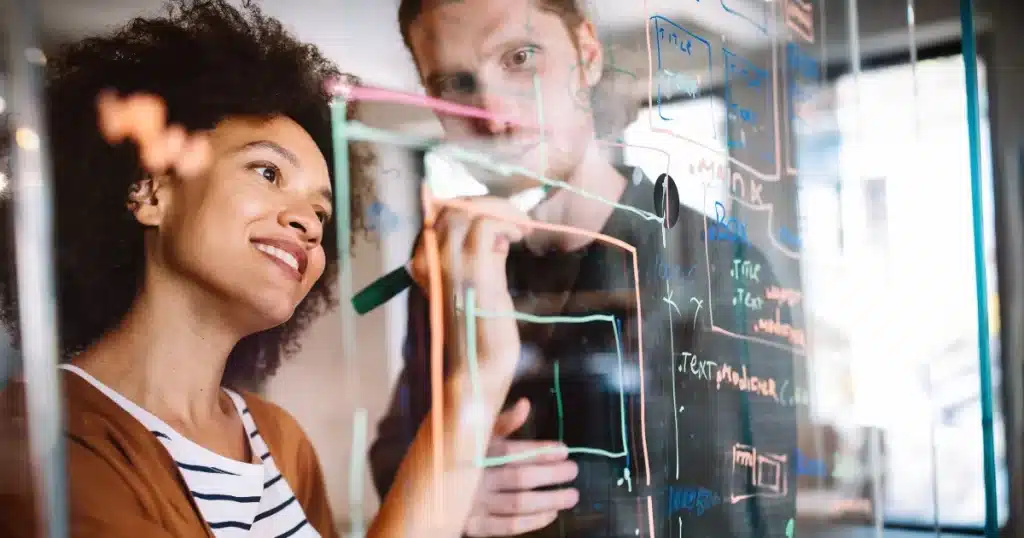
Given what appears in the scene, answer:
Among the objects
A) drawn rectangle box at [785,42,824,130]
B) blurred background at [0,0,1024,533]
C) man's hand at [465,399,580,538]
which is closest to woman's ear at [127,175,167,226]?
man's hand at [465,399,580,538]

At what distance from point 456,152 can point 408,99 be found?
88 mm

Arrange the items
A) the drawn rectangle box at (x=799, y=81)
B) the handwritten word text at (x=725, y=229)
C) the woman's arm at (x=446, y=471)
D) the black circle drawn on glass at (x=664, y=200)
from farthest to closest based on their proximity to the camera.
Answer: the drawn rectangle box at (x=799, y=81), the handwritten word text at (x=725, y=229), the black circle drawn on glass at (x=664, y=200), the woman's arm at (x=446, y=471)

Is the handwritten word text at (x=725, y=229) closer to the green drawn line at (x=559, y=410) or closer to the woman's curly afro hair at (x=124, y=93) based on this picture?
the green drawn line at (x=559, y=410)

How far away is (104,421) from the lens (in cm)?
78

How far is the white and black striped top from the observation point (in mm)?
809

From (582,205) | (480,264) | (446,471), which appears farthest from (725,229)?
(446,471)

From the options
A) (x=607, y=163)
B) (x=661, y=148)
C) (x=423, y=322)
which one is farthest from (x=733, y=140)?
(x=423, y=322)

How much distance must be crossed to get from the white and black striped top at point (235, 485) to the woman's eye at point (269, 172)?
0.21 m

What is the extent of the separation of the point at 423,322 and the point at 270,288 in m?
0.18

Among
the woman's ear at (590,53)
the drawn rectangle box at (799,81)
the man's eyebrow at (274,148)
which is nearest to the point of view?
the man's eyebrow at (274,148)

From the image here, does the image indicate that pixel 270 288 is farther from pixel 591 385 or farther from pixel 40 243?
pixel 591 385

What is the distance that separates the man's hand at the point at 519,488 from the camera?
3.52 ft

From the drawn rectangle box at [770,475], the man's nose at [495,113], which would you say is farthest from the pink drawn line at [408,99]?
the drawn rectangle box at [770,475]

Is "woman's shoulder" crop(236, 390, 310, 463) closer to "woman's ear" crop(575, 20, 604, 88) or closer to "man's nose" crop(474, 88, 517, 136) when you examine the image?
"man's nose" crop(474, 88, 517, 136)
